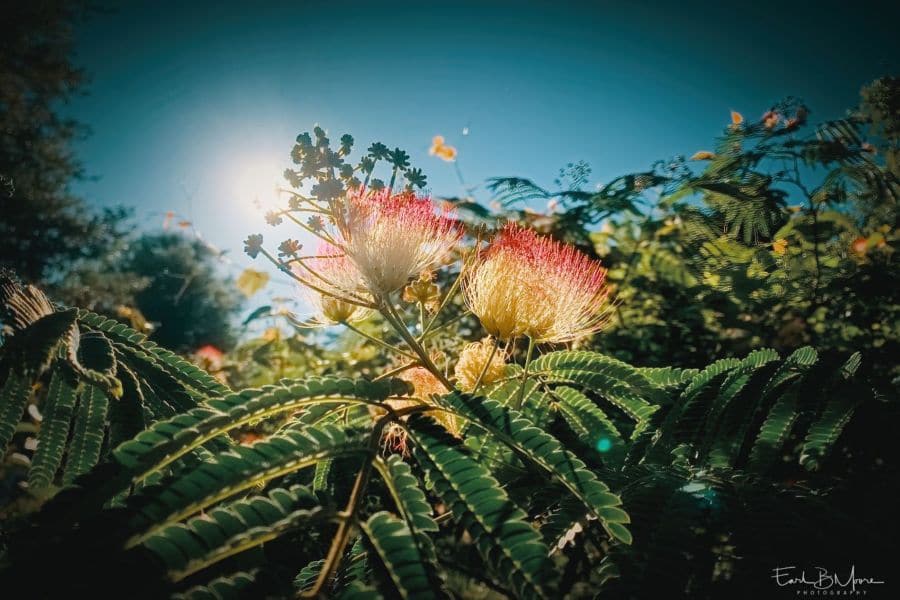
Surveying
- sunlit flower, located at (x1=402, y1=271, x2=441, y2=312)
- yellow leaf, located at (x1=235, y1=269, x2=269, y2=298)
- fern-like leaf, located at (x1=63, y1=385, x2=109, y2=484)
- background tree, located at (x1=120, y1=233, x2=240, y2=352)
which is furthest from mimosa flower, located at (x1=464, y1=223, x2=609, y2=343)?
background tree, located at (x1=120, y1=233, x2=240, y2=352)

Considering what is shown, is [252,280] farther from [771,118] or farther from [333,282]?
[771,118]

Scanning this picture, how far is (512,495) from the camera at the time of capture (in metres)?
1.21

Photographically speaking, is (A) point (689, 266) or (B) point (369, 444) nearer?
(B) point (369, 444)

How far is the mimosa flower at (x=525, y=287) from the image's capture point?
1.56 meters

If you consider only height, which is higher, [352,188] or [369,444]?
[352,188]

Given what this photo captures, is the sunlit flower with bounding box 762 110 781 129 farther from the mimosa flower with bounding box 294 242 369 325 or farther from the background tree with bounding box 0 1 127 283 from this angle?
the background tree with bounding box 0 1 127 283

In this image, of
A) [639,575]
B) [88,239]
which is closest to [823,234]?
[639,575]

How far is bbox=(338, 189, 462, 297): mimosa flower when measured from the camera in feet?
4.71

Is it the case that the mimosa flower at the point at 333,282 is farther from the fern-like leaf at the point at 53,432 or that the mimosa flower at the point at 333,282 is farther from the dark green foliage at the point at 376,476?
the fern-like leaf at the point at 53,432

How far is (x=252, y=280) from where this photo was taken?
11.8 ft

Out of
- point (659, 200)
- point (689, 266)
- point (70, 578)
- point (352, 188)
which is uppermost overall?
point (659, 200)

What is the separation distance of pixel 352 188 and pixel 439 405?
2.51 feet

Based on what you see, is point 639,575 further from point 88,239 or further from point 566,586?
point 88,239
